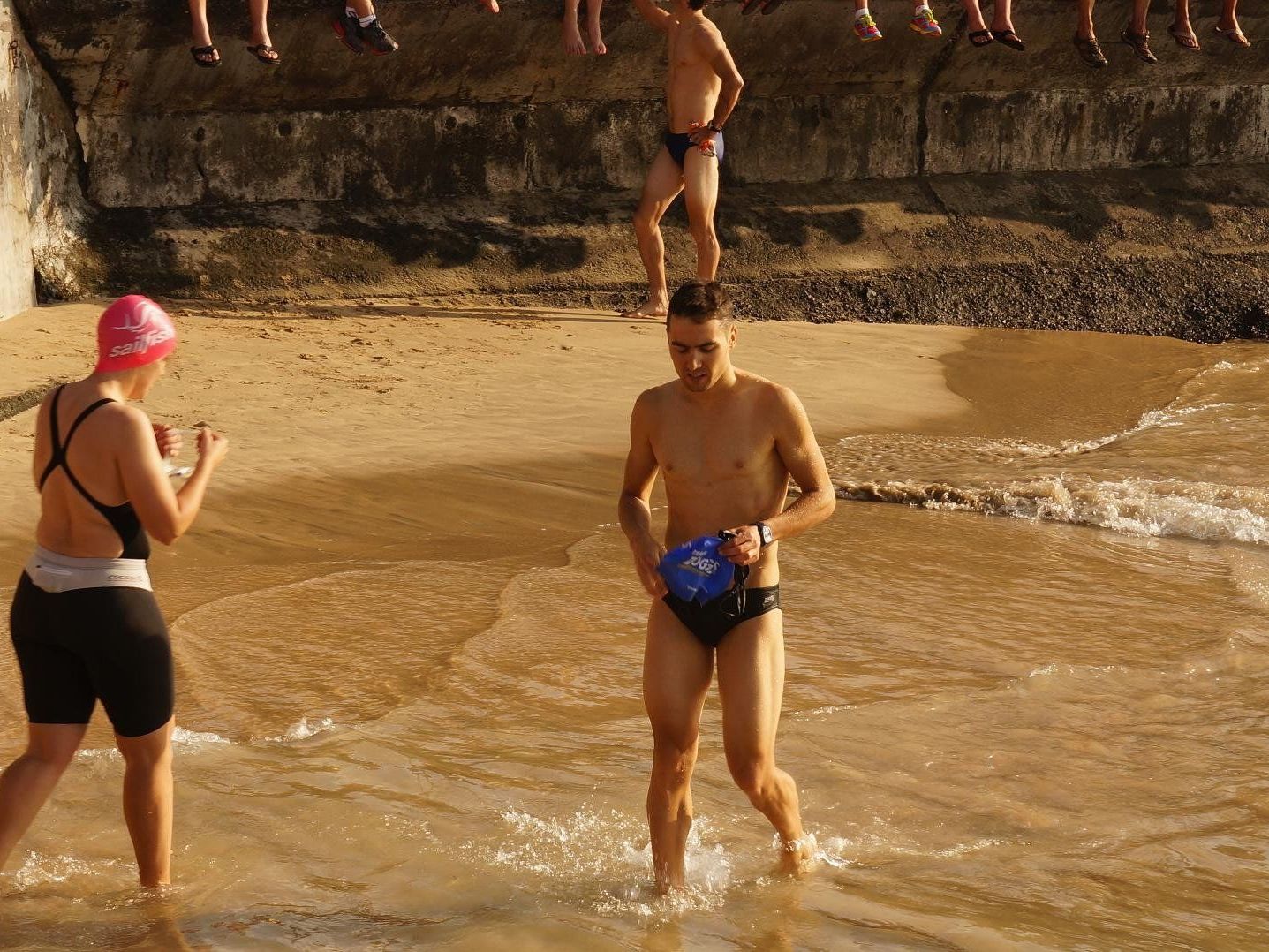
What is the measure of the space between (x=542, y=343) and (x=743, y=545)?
653cm

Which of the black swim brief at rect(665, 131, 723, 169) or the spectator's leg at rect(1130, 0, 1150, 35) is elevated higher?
the spectator's leg at rect(1130, 0, 1150, 35)

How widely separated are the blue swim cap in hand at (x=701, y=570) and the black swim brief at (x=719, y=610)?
0.08 meters

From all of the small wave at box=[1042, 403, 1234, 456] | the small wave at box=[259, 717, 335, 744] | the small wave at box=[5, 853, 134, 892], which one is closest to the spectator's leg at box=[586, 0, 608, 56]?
the small wave at box=[1042, 403, 1234, 456]

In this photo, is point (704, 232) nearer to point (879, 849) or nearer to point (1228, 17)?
point (1228, 17)

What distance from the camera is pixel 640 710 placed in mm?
5621

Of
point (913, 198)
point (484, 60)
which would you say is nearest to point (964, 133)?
point (913, 198)

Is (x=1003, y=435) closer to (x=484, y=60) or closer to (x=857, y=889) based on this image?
(x=484, y=60)

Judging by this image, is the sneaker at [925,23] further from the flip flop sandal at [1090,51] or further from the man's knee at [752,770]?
the man's knee at [752,770]

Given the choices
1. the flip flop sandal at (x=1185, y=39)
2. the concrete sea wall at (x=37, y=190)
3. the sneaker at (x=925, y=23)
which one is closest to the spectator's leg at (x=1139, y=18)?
the flip flop sandal at (x=1185, y=39)

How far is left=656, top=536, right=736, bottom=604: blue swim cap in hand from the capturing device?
406 cm

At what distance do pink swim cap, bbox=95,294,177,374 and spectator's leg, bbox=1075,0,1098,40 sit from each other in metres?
10.5

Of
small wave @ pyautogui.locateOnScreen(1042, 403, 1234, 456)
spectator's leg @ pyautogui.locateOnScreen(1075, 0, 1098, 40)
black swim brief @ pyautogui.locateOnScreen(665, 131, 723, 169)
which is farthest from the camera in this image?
spectator's leg @ pyautogui.locateOnScreen(1075, 0, 1098, 40)

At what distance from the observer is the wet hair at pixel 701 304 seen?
419cm

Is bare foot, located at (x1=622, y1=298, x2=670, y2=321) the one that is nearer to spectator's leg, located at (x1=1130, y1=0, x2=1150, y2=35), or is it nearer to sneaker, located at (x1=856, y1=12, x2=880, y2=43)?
sneaker, located at (x1=856, y1=12, x2=880, y2=43)
